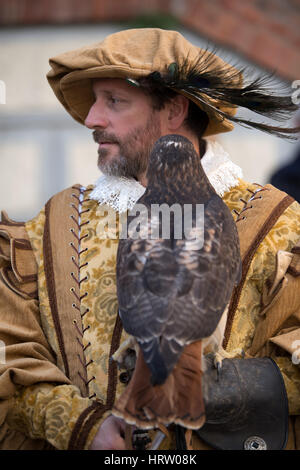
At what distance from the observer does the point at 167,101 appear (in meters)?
3.25

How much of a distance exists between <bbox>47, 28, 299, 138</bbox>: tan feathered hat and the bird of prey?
379 mm

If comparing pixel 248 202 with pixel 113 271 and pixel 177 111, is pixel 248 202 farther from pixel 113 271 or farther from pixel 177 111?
pixel 113 271

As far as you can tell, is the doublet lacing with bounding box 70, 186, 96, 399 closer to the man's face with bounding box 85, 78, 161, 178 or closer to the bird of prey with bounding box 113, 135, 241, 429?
the man's face with bounding box 85, 78, 161, 178

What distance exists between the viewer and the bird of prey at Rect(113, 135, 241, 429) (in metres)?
2.25

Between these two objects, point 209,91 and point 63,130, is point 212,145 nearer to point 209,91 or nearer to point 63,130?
point 209,91

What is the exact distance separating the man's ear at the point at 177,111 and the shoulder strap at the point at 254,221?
0.46 m

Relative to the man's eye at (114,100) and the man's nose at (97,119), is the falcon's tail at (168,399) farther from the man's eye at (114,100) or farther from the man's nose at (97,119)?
the man's eye at (114,100)

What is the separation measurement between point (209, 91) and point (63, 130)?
4.76 meters

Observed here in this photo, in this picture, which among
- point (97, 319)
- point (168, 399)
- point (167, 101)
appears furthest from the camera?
point (167, 101)

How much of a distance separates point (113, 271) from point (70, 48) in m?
4.87

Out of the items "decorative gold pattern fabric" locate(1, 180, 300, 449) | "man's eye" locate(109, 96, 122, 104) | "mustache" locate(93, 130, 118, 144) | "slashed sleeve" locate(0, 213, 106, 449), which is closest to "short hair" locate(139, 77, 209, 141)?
"man's eye" locate(109, 96, 122, 104)

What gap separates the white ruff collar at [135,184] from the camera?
10.5ft

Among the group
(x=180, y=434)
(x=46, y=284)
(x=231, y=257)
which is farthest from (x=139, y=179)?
(x=180, y=434)

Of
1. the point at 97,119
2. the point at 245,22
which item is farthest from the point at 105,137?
the point at 245,22
